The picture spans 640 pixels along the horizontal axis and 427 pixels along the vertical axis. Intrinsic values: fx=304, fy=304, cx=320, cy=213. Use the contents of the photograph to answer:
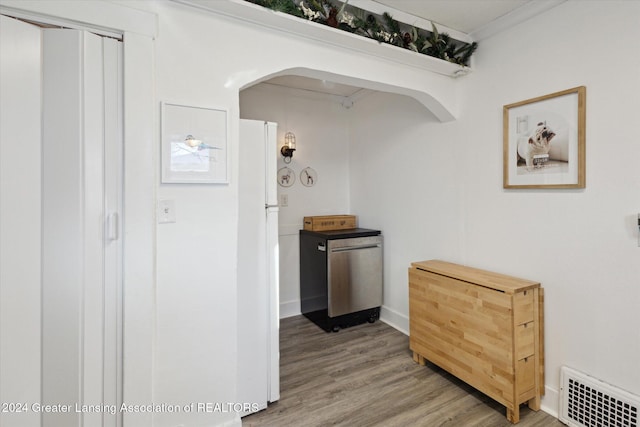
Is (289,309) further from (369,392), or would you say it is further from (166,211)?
(166,211)

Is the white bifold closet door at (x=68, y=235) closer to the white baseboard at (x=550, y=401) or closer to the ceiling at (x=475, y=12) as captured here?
the ceiling at (x=475, y=12)

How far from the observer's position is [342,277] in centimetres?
319

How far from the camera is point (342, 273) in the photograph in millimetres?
3195

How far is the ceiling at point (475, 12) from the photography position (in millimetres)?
1981

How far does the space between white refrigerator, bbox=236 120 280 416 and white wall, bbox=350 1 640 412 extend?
5.22ft

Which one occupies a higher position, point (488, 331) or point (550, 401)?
point (488, 331)

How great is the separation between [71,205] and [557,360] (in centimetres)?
293

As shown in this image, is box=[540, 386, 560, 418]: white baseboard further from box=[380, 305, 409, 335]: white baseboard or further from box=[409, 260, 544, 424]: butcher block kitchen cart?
box=[380, 305, 409, 335]: white baseboard

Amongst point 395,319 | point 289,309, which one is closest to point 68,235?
point 289,309

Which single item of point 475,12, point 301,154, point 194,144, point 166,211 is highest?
point 475,12

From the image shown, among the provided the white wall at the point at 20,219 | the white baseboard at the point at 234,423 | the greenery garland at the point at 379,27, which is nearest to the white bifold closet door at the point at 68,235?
the white wall at the point at 20,219

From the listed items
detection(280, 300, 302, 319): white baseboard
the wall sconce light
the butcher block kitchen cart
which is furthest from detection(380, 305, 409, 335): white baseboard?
the wall sconce light

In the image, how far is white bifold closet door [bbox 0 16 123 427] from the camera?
53.2 inches

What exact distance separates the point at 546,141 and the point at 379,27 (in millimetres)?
1326
